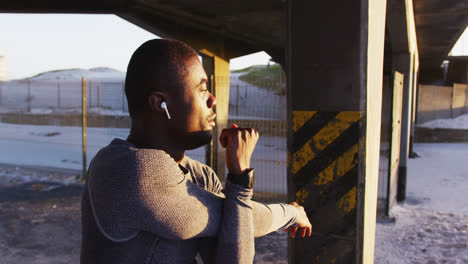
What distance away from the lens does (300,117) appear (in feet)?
9.84

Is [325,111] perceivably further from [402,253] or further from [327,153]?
[402,253]

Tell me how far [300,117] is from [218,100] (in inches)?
251

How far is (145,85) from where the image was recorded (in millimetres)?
1403

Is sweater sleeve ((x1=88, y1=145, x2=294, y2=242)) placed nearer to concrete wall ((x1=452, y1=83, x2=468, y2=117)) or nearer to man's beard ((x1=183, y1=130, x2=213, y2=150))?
man's beard ((x1=183, y1=130, x2=213, y2=150))

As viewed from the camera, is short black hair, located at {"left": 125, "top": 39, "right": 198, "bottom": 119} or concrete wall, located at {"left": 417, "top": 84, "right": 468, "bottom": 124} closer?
short black hair, located at {"left": 125, "top": 39, "right": 198, "bottom": 119}

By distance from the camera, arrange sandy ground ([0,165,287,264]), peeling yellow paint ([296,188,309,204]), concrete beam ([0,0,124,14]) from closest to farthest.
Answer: peeling yellow paint ([296,188,309,204]), sandy ground ([0,165,287,264]), concrete beam ([0,0,124,14])

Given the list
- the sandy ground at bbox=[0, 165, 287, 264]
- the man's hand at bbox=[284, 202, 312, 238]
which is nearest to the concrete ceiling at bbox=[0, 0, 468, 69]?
the sandy ground at bbox=[0, 165, 287, 264]

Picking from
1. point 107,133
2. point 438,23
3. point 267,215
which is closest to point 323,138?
point 267,215

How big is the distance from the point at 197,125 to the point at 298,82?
1.65 metres

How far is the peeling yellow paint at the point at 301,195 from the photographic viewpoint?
305 centimetres

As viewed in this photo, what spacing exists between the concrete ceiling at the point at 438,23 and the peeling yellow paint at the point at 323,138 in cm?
696

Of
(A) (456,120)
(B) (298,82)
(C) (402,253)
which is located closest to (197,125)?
(B) (298,82)

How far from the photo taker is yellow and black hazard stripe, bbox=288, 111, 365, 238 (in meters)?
2.88

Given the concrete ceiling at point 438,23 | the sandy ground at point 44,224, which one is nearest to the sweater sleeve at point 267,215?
the sandy ground at point 44,224
